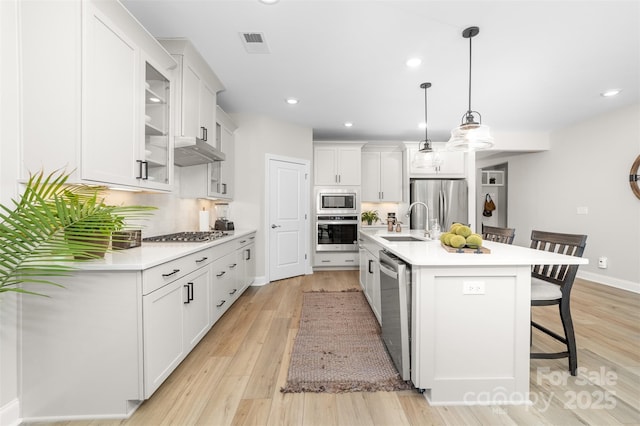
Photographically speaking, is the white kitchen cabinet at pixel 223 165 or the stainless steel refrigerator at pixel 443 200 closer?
the white kitchen cabinet at pixel 223 165

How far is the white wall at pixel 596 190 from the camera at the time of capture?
400 cm

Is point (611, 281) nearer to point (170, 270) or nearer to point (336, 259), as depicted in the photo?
point (336, 259)

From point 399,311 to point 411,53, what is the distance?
2280 mm

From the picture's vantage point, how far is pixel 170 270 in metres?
1.81

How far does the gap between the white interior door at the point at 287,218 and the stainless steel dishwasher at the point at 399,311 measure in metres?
2.68

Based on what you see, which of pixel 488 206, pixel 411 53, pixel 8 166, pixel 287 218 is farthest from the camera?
pixel 488 206

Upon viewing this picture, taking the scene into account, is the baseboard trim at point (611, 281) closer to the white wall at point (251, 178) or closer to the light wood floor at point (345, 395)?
the light wood floor at point (345, 395)

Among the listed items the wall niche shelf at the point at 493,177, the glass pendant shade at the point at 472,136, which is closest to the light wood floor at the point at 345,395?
the glass pendant shade at the point at 472,136

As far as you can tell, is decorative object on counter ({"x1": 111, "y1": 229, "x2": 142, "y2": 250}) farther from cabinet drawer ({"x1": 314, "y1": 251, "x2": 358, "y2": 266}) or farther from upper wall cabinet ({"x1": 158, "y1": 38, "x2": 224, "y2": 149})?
cabinet drawer ({"x1": 314, "y1": 251, "x2": 358, "y2": 266})

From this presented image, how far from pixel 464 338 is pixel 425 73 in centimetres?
261

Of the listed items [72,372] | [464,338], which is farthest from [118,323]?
[464,338]

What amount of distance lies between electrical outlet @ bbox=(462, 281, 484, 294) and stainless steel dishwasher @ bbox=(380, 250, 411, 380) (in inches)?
12.6

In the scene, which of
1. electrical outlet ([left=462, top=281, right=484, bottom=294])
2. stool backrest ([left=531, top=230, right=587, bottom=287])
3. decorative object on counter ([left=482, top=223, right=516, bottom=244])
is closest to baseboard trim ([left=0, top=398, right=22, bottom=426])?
electrical outlet ([left=462, top=281, right=484, bottom=294])

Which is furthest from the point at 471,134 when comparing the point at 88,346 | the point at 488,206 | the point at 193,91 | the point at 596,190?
the point at 488,206
